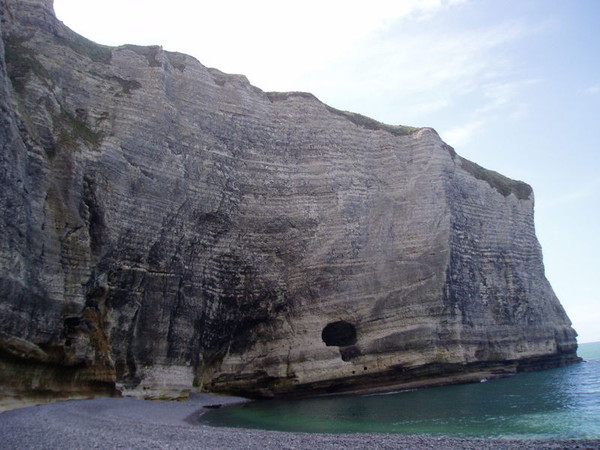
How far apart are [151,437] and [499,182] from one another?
90.6ft

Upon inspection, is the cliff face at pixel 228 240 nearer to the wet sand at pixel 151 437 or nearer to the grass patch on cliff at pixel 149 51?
the grass patch on cliff at pixel 149 51

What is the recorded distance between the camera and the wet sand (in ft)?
32.8

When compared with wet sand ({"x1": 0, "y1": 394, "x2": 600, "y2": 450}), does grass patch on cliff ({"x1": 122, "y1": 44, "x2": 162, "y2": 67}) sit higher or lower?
higher

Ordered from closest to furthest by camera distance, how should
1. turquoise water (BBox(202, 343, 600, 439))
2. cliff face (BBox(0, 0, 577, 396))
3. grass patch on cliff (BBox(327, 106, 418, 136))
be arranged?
turquoise water (BBox(202, 343, 600, 439)) < cliff face (BBox(0, 0, 577, 396)) < grass patch on cliff (BBox(327, 106, 418, 136))

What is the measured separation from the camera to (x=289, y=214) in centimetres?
2562

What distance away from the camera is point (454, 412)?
1584 cm

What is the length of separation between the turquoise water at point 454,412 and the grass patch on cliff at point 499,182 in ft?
40.8

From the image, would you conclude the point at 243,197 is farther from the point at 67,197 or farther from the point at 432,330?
the point at 432,330

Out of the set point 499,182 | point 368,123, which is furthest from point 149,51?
point 499,182

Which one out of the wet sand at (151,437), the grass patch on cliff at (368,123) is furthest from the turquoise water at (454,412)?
the grass patch on cliff at (368,123)

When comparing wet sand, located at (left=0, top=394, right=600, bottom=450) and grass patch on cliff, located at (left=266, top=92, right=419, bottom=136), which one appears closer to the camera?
wet sand, located at (left=0, top=394, right=600, bottom=450)

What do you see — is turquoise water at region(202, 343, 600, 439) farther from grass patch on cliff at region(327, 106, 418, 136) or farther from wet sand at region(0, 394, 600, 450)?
grass patch on cliff at region(327, 106, 418, 136)

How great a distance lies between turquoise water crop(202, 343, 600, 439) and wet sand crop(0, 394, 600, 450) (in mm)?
1563

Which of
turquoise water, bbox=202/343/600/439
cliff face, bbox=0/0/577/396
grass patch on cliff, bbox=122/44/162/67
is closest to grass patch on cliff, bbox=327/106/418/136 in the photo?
cliff face, bbox=0/0/577/396
